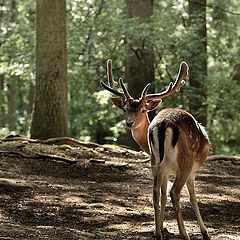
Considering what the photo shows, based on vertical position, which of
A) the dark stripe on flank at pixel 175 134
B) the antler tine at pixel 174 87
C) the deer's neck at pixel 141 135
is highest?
the antler tine at pixel 174 87

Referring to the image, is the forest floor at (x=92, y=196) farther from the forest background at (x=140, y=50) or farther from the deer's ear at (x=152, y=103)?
the forest background at (x=140, y=50)

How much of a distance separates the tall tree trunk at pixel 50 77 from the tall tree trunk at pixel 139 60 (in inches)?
138

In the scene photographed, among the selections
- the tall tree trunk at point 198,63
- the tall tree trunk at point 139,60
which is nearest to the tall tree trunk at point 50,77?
the tall tree trunk at point 139,60

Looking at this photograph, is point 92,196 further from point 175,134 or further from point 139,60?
point 139,60

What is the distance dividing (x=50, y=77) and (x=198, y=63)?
5404mm

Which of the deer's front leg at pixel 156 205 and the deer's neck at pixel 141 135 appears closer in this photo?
the deer's front leg at pixel 156 205

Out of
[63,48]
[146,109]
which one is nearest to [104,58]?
[63,48]

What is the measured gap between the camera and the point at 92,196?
8383 millimetres

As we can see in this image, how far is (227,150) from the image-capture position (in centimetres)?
2247

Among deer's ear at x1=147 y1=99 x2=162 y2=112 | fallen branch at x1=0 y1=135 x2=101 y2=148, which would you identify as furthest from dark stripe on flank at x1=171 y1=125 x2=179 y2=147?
fallen branch at x1=0 y1=135 x2=101 y2=148

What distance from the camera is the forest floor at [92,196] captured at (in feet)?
21.6

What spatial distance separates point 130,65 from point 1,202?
9066mm

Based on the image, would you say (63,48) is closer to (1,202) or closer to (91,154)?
(91,154)

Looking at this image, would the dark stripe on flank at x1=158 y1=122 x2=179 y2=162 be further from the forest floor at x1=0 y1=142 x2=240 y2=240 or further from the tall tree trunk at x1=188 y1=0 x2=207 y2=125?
the tall tree trunk at x1=188 y1=0 x2=207 y2=125
